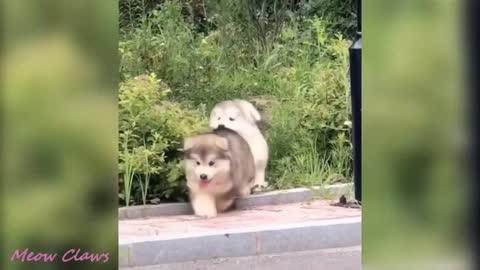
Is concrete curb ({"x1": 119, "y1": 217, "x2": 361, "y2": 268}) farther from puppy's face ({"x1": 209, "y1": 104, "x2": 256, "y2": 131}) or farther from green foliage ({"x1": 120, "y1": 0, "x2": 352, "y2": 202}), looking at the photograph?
puppy's face ({"x1": 209, "y1": 104, "x2": 256, "y2": 131})

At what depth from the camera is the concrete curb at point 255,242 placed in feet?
11.0

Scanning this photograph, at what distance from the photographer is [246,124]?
13.4ft

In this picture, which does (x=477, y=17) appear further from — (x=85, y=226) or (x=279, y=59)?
(x=279, y=59)

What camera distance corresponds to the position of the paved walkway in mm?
3467

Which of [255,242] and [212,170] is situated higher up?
[212,170]

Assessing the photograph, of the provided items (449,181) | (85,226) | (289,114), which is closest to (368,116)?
(449,181)

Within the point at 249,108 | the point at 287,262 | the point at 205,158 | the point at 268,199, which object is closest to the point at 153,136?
the point at 205,158

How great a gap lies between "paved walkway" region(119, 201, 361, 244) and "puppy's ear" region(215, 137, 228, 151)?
1.22 ft

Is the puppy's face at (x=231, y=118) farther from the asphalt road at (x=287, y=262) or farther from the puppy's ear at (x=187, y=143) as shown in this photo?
the asphalt road at (x=287, y=262)

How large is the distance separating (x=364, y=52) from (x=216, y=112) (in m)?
1.91

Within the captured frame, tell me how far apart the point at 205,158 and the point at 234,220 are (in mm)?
374

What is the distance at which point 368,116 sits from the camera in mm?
2225

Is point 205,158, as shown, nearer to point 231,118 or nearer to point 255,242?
point 231,118

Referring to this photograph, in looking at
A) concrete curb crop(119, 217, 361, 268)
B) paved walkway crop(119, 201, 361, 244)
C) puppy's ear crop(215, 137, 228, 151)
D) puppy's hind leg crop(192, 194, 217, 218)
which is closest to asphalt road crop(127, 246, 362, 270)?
concrete curb crop(119, 217, 361, 268)
